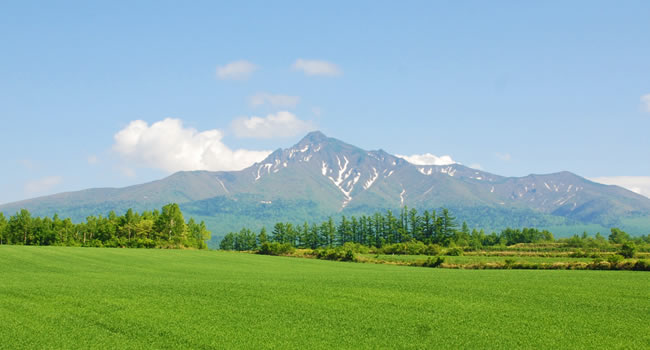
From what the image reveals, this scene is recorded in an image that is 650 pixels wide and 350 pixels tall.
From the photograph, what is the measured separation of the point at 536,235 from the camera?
6038 inches

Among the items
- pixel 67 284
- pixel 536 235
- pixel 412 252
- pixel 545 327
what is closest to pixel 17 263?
pixel 67 284

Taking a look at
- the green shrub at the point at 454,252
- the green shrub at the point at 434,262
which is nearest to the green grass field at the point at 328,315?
the green shrub at the point at 434,262

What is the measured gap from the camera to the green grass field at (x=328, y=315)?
1717 cm

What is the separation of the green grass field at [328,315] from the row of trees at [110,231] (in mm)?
77482

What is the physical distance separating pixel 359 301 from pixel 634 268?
35350 mm

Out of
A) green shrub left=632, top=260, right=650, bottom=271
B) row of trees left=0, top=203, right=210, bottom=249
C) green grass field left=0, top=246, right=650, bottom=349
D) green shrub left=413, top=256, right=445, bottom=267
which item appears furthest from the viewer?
row of trees left=0, top=203, right=210, bottom=249

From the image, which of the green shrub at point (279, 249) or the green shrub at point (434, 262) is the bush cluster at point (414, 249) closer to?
the green shrub at point (279, 249)

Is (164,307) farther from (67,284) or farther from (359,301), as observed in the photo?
(67,284)

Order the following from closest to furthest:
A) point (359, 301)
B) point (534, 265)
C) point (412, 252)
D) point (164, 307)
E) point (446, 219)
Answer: point (164, 307) < point (359, 301) < point (534, 265) < point (412, 252) < point (446, 219)

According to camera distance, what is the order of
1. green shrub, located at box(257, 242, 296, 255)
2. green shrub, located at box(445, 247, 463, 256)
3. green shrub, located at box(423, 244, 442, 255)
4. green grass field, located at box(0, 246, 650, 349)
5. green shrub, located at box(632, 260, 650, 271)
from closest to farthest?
green grass field, located at box(0, 246, 650, 349) < green shrub, located at box(632, 260, 650, 271) < green shrub, located at box(445, 247, 463, 256) < green shrub, located at box(423, 244, 442, 255) < green shrub, located at box(257, 242, 296, 255)

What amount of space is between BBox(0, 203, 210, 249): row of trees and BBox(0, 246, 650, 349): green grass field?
77.5 metres

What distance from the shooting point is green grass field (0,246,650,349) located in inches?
676

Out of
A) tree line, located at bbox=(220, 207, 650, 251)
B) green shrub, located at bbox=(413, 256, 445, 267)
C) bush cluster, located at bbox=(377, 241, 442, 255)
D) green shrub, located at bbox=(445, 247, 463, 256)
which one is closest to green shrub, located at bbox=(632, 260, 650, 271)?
green shrub, located at bbox=(413, 256, 445, 267)

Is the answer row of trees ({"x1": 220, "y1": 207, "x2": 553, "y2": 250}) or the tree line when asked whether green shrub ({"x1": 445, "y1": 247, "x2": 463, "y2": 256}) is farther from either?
row of trees ({"x1": 220, "y1": 207, "x2": 553, "y2": 250})
